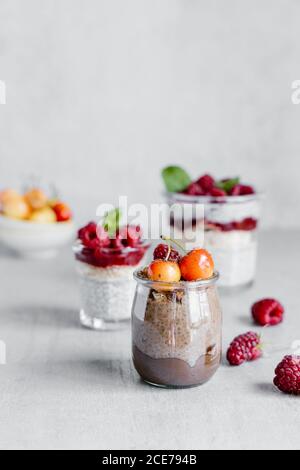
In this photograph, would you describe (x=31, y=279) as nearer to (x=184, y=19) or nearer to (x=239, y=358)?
(x=239, y=358)

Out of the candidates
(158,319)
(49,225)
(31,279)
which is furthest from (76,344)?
(49,225)

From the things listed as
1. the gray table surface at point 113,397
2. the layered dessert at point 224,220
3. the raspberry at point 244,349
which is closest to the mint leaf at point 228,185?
the layered dessert at point 224,220

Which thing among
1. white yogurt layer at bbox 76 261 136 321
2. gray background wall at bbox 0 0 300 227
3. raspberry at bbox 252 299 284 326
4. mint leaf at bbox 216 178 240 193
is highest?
gray background wall at bbox 0 0 300 227

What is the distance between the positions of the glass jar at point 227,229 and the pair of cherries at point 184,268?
0.55 metres

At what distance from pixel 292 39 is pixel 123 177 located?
0.82m

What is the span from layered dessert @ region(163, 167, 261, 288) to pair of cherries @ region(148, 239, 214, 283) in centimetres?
55

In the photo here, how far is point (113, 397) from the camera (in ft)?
4.03

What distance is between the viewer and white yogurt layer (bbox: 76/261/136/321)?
61.5 inches

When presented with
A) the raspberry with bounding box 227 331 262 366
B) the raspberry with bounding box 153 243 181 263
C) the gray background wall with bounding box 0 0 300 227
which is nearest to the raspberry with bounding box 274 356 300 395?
the raspberry with bounding box 227 331 262 366

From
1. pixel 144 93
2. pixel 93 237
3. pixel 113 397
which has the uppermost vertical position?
pixel 144 93

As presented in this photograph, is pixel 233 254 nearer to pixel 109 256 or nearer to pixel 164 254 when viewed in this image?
pixel 109 256

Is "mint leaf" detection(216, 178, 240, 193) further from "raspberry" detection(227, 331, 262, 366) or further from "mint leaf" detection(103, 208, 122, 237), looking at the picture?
"raspberry" detection(227, 331, 262, 366)

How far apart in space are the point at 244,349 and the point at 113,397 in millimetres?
291

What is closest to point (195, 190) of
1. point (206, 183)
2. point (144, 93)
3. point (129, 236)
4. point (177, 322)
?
point (206, 183)
